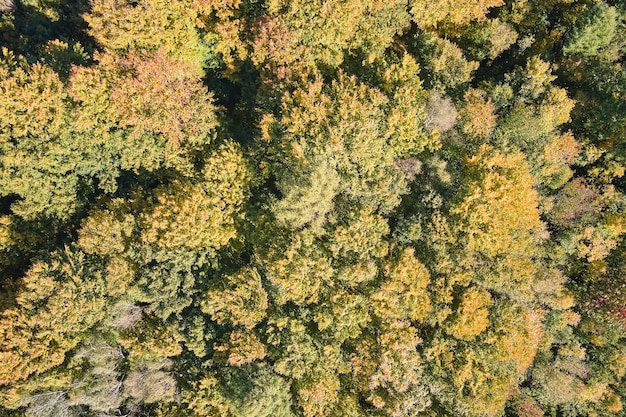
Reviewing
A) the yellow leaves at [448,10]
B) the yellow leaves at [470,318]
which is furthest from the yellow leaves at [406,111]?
the yellow leaves at [470,318]

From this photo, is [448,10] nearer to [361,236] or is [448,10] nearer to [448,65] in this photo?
[448,65]

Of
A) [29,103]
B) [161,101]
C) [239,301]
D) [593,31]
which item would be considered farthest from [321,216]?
[593,31]

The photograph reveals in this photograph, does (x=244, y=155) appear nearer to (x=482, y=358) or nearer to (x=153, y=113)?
(x=153, y=113)

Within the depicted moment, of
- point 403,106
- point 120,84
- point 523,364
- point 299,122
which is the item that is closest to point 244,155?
point 299,122

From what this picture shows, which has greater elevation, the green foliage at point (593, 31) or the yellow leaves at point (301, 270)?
the green foliage at point (593, 31)

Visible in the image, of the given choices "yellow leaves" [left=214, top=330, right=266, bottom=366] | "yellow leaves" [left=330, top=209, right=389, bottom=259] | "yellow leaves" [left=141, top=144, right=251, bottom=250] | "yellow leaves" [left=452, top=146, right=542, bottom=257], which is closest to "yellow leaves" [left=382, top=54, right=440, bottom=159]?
"yellow leaves" [left=452, top=146, right=542, bottom=257]

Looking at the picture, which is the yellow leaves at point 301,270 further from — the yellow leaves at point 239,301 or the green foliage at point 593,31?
the green foliage at point 593,31
